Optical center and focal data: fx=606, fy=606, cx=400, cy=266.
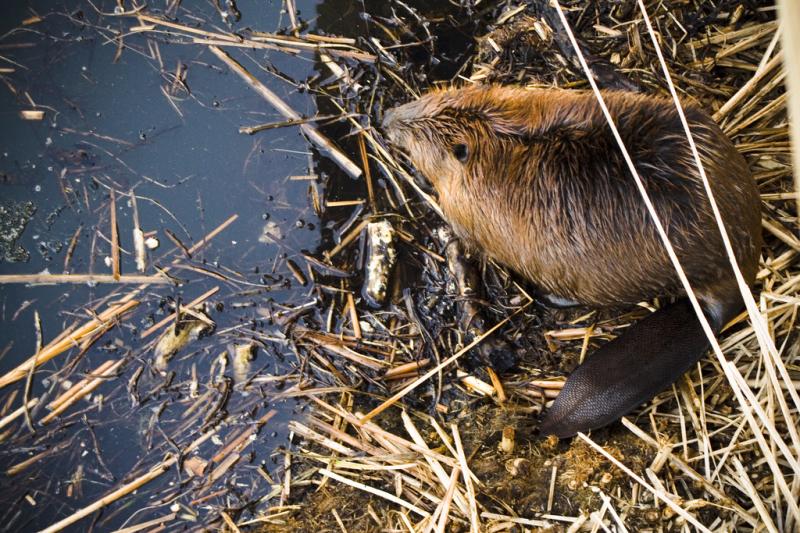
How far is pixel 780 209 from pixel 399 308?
5.19ft

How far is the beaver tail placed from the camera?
2025 millimetres

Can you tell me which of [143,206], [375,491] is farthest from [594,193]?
[143,206]

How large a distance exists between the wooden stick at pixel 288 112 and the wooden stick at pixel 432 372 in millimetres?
925

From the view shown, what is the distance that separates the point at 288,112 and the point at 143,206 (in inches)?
32.1

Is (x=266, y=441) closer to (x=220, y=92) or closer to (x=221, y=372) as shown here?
(x=221, y=372)

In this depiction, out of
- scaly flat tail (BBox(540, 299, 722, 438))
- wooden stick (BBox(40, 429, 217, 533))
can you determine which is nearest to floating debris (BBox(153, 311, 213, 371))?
wooden stick (BBox(40, 429, 217, 533))

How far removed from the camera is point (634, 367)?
2.05 m

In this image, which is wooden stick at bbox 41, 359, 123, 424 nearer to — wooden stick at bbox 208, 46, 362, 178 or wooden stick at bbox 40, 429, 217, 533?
wooden stick at bbox 40, 429, 217, 533

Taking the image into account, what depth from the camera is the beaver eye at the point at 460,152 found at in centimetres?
231

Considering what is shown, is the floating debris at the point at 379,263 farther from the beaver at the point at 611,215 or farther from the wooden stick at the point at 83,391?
the wooden stick at the point at 83,391

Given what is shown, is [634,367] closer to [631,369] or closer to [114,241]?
[631,369]

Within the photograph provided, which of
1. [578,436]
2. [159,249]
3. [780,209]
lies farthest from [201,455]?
[780,209]

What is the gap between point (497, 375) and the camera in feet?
8.25

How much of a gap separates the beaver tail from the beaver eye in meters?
0.87
